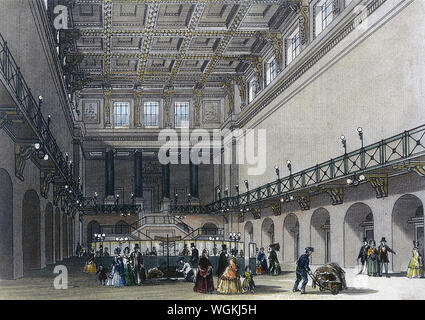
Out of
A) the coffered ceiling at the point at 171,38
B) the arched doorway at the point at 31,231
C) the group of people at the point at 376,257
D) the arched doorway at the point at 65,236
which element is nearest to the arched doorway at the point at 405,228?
the group of people at the point at 376,257

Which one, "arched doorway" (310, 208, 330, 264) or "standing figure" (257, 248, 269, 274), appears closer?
"arched doorway" (310, 208, 330, 264)

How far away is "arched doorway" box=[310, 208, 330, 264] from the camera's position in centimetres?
2447

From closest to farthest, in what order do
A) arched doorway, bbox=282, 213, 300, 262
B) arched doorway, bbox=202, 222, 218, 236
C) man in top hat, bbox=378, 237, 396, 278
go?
man in top hat, bbox=378, 237, 396, 278 → arched doorway, bbox=282, 213, 300, 262 → arched doorway, bbox=202, 222, 218, 236

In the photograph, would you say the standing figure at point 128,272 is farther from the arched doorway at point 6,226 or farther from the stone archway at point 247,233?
the stone archway at point 247,233

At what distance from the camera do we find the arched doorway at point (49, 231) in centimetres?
2723

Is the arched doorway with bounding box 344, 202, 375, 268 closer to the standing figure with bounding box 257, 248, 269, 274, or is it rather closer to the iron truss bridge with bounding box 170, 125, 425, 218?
the iron truss bridge with bounding box 170, 125, 425, 218

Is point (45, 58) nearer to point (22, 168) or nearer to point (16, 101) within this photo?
point (22, 168)

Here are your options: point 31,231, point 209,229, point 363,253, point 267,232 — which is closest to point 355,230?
point 363,253

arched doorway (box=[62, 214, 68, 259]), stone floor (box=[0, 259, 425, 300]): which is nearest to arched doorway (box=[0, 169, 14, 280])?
stone floor (box=[0, 259, 425, 300])

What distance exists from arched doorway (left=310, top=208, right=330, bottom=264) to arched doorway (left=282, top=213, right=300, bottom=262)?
204 cm

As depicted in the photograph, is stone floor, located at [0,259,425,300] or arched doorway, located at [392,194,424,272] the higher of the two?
arched doorway, located at [392,194,424,272]

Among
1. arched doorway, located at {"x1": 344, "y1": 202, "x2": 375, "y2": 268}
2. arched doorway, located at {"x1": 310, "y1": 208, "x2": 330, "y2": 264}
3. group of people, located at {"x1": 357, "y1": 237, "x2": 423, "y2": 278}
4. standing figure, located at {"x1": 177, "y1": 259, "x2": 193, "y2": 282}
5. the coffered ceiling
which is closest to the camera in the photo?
group of people, located at {"x1": 357, "y1": 237, "x2": 423, "y2": 278}

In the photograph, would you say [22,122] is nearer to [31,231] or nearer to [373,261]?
[31,231]

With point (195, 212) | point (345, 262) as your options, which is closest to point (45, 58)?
point (345, 262)
